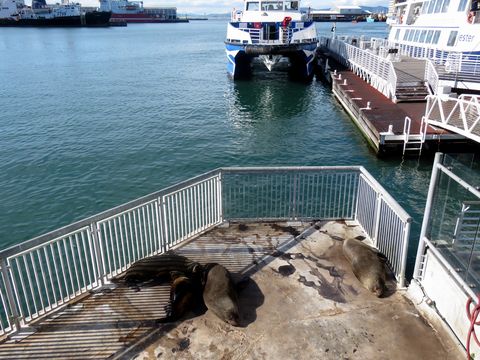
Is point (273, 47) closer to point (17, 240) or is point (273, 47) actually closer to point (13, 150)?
point (13, 150)

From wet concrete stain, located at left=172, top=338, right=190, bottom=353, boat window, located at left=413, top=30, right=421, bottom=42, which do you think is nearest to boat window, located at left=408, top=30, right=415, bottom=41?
boat window, located at left=413, top=30, right=421, bottom=42

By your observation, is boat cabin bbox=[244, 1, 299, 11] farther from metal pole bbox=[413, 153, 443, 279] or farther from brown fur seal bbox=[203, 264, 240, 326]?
brown fur seal bbox=[203, 264, 240, 326]

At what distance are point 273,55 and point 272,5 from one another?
6.10 metres

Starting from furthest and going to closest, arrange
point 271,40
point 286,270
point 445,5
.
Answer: point 271,40 → point 445,5 → point 286,270

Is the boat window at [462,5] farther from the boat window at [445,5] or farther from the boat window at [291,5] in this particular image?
the boat window at [291,5]

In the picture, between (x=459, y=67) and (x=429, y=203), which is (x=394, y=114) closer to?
(x=459, y=67)

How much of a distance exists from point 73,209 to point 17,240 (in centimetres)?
244

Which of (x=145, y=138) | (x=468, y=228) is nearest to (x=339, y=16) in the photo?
(x=145, y=138)

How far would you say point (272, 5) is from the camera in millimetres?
41562

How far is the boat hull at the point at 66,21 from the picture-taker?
14375cm

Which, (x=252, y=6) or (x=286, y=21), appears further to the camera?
(x=252, y=6)

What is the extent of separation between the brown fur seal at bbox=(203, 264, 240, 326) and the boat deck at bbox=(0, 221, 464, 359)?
151mm

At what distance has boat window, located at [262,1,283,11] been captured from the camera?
41438 mm

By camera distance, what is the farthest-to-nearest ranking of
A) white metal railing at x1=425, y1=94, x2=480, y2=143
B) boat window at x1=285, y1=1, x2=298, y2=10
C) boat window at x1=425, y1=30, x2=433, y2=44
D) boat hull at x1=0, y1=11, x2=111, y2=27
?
boat hull at x1=0, y1=11, x2=111, y2=27 < boat window at x1=285, y1=1, x2=298, y2=10 < boat window at x1=425, y1=30, x2=433, y2=44 < white metal railing at x1=425, y1=94, x2=480, y2=143
